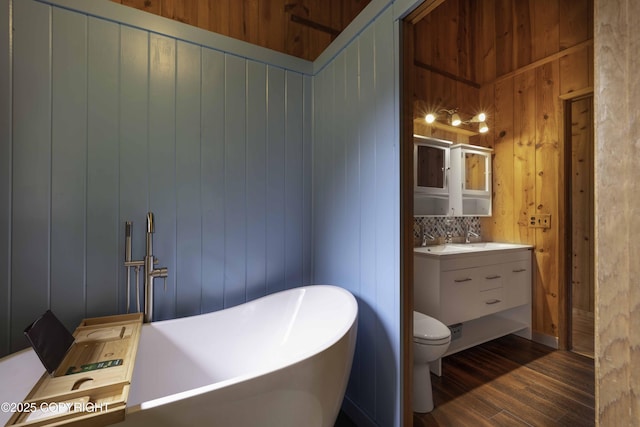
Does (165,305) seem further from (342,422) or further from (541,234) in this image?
(541,234)

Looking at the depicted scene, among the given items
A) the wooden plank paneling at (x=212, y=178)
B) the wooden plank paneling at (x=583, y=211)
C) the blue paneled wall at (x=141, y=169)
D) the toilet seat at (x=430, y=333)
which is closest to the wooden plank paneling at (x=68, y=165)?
the blue paneled wall at (x=141, y=169)

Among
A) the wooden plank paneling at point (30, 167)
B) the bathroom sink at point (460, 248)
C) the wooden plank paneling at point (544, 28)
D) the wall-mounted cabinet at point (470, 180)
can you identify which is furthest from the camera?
the wall-mounted cabinet at point (470, 180)

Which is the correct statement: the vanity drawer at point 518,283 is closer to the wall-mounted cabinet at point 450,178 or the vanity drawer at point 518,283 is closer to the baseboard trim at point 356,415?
the wall-mounted cabinet at point 450,178

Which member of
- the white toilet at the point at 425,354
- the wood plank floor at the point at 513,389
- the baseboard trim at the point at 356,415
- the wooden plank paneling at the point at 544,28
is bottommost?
the wood plank floor at the point at 513,389

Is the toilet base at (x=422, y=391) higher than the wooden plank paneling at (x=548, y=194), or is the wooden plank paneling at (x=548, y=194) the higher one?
the wooden plank paneling at (x=548, y=194)

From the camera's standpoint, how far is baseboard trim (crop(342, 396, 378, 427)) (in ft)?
4.52

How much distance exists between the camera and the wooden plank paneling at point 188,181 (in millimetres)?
1484

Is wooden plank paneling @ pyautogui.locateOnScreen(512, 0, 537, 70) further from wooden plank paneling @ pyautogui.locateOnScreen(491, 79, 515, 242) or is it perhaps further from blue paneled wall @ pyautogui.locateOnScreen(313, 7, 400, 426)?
blue paneled wall @ pyautogui.locateOnScreen(313, 7, 400, 426)

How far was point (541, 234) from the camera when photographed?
2.47m

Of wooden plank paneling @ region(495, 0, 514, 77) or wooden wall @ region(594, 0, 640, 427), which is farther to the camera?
wooden plank paneling @ region(495, 0, 514, 77)

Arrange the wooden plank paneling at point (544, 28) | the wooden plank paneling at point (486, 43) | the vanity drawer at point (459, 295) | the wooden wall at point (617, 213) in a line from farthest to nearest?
1. the wooden plank paneling at point (486, 43)
2. the wooden plank paneling at point (544, 28)
3. the vanity drawer at point (459, 295)
4. the wooden wall at point (617, 213)

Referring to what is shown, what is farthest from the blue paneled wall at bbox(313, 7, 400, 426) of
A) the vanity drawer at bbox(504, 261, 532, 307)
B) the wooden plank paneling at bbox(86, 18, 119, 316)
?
the vanity drawer at bbox(504, 261, 532, 307)

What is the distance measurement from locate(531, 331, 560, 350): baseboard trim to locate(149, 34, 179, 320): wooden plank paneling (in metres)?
2.90

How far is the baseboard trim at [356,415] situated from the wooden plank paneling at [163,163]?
1.08 metres
